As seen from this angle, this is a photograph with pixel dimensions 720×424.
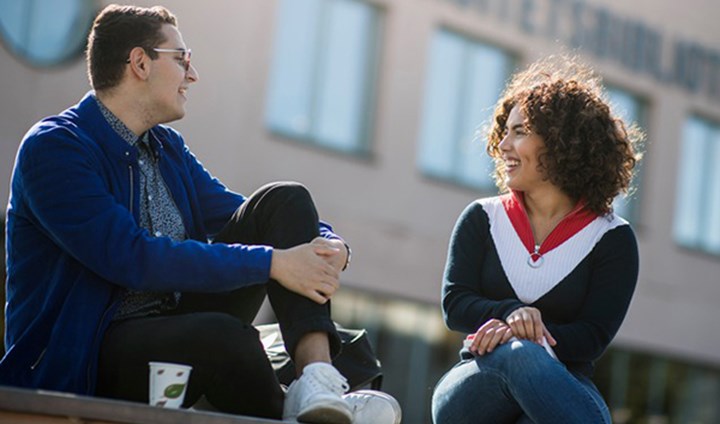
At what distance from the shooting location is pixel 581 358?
385 cm

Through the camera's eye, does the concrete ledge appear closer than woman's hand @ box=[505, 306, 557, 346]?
Yes

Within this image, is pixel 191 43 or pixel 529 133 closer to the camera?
pixel 529 133

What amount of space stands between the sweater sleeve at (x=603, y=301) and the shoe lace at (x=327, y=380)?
25.9 inches

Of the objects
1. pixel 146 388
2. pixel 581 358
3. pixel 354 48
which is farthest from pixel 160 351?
pixel 354 48

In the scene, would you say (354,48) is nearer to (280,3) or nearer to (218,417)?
(280,3)

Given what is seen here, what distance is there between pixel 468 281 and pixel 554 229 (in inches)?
12.0

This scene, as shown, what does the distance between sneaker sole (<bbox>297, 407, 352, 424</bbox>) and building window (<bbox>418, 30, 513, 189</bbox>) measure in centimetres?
1197

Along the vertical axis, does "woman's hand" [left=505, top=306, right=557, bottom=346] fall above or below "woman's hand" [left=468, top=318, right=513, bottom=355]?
above

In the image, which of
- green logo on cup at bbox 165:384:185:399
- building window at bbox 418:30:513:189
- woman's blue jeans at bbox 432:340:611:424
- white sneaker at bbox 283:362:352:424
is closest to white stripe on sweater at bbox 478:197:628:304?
woman's blue jeans at bbox 432:340:611:424

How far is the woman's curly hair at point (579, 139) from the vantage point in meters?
4.04

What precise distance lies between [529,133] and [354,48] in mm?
10845

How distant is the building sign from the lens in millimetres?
16312

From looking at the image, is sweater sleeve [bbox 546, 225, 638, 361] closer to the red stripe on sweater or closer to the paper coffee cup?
the red stripe on sweater

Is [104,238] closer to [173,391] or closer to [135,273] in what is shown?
[135,273]
